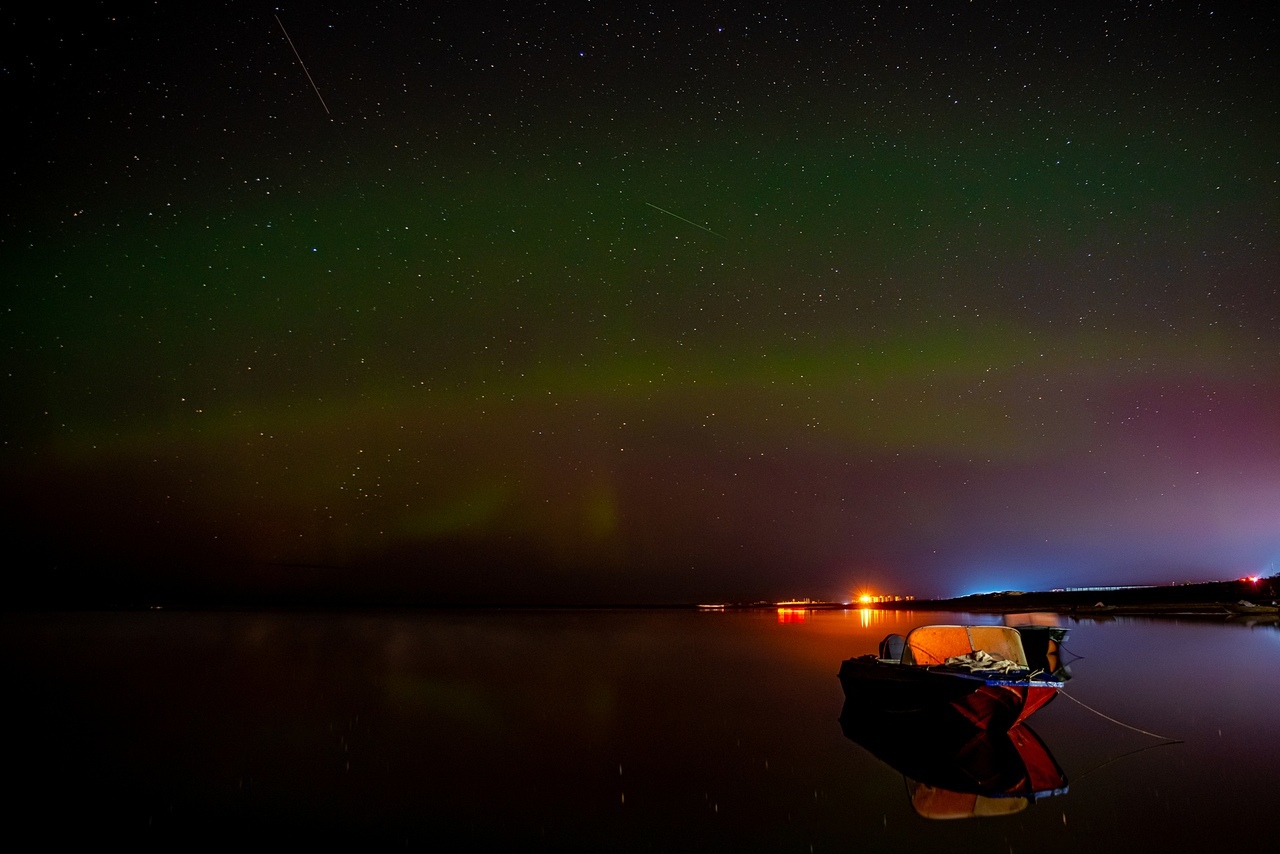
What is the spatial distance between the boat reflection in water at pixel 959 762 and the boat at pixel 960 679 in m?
0.30

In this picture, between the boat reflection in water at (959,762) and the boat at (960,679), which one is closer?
the boat reflection in water at (959,762)

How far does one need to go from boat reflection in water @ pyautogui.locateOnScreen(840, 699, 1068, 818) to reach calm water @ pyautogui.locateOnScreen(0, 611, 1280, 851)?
1.01ft

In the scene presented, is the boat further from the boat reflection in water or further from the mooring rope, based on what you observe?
the mooring rope

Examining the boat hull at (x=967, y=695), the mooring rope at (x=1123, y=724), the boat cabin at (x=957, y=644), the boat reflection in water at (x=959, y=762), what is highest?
the boat cabin at (x=957, y=644)

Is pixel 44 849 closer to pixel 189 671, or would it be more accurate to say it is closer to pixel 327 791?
pixel 327 791

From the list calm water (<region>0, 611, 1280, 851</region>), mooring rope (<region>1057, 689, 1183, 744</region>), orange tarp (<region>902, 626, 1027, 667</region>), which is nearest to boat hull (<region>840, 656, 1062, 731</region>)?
orange tarp (<region>902, 626, 1027, 667</region>)

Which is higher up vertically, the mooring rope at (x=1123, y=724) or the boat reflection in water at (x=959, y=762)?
the boat reflection in water at (x=959, y=762)

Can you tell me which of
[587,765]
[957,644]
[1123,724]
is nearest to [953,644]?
[957,644]

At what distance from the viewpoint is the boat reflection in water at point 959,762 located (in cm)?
983

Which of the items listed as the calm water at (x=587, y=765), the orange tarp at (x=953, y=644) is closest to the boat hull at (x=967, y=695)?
the orange tarp at (x=953, y=644)

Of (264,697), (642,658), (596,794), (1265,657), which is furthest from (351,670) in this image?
(1265,657)

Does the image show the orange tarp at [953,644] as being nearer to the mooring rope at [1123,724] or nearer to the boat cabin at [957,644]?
the boat cabin at [957,644]

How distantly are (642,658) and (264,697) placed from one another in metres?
20.0

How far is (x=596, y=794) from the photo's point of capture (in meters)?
10.8
